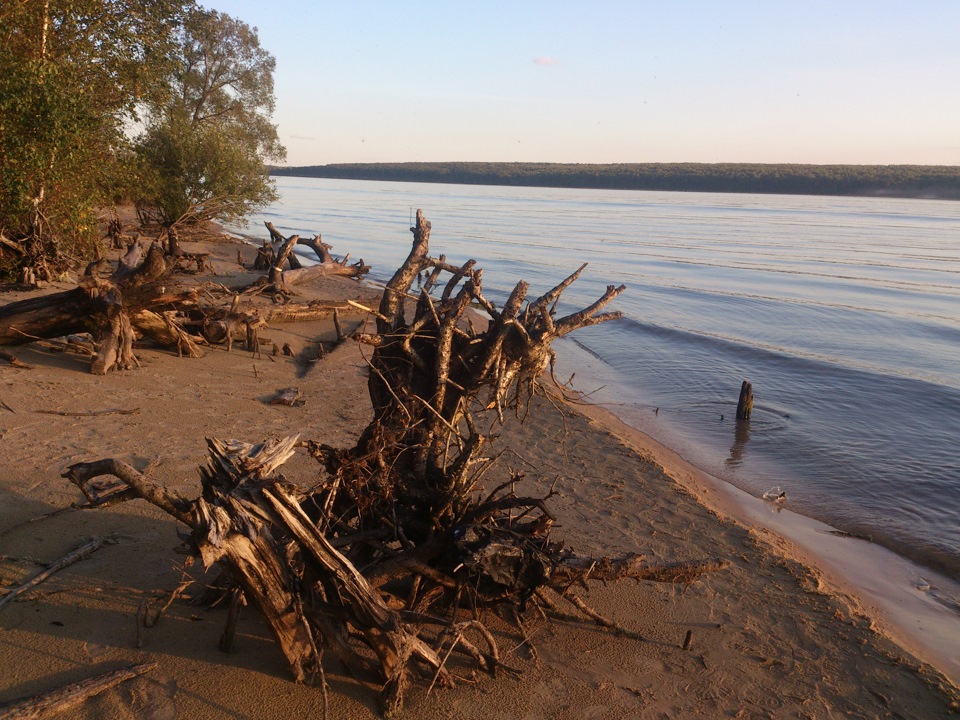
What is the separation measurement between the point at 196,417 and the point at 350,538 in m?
4.91

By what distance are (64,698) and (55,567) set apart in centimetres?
138

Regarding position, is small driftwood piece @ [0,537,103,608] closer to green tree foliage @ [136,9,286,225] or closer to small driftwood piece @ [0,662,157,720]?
small driftwood piece @ [0,662,157,720]

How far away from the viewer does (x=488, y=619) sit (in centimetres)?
496

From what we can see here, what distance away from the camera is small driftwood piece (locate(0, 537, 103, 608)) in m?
4.42

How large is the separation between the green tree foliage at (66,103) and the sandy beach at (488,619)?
15.2 feet

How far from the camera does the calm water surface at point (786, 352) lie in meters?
10.1

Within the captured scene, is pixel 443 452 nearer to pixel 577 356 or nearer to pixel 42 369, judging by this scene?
pixel 42 369

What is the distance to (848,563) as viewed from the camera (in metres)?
7.61

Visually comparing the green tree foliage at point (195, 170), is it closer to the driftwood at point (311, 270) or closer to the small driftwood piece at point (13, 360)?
the driftwood at point (311, 270)

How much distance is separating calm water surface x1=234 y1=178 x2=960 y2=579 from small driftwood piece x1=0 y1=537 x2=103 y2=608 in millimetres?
7982

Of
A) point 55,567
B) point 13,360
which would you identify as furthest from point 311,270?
point 55,567

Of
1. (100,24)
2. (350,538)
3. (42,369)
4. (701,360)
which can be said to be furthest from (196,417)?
(701,360)

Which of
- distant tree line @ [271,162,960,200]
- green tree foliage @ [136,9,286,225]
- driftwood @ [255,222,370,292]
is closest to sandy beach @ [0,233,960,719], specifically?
driftwood @ [255,222,370,292]

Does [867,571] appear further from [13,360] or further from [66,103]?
[66,103]
